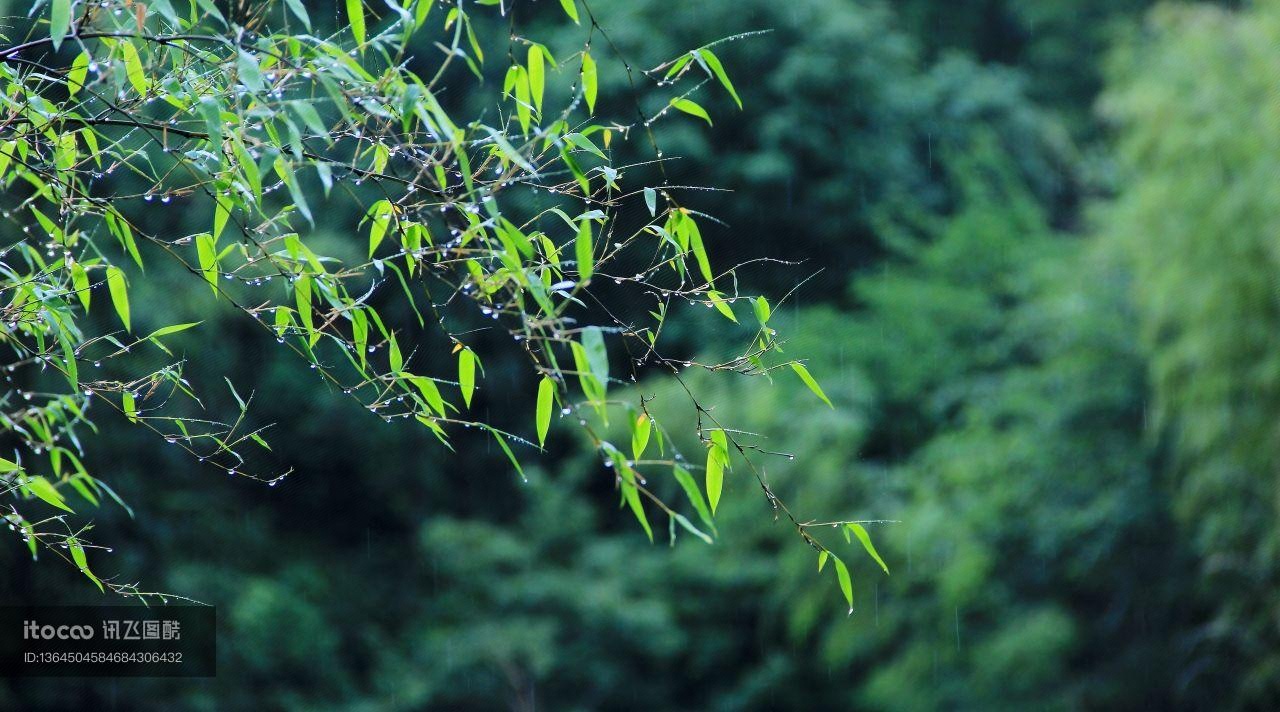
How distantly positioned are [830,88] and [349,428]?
314cm

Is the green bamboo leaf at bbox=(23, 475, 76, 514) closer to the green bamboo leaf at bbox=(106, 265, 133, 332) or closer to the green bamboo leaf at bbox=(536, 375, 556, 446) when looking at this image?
the green bamboo leaf at bbox=(106, 265, 133, 332)

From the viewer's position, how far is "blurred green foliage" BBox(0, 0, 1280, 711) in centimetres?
446

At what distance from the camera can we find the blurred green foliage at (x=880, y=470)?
446 cm

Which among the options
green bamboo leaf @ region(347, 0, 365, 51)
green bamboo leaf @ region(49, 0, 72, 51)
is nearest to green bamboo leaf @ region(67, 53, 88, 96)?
green bamboo leaf @ region(49, 0, 72, 51)

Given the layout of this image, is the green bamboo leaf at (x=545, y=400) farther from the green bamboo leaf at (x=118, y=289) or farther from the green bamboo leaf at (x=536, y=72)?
the green bamboo leaf at (x=118, y=289)

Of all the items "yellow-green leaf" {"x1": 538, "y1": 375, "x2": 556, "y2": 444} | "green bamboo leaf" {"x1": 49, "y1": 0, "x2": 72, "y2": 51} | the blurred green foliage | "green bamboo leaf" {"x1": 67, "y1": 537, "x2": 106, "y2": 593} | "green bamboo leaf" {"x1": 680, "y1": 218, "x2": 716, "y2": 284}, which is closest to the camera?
"green bamboo leaf" {"x1": 49, "y1": 0, "x2": 72, "y2": 51}

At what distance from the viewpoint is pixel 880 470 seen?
209 inches

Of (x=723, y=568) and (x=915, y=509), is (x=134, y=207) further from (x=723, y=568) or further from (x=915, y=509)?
(x=915, y=509)

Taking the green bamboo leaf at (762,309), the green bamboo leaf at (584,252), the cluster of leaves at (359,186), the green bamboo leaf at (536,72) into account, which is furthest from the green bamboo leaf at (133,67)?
the green bamboo leaf at (762,309)

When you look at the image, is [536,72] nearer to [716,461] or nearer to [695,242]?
[695,242]

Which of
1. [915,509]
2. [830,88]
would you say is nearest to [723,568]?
[915,509]

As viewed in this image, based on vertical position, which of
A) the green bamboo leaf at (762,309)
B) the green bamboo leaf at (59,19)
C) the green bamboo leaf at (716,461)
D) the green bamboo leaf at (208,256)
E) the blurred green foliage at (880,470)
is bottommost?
the blurred green foliage at (880,470)

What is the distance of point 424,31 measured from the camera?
17.4 feet

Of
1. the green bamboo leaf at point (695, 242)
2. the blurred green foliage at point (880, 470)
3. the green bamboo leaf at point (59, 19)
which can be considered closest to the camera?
the green bamboo leaf at point (59, 19)
